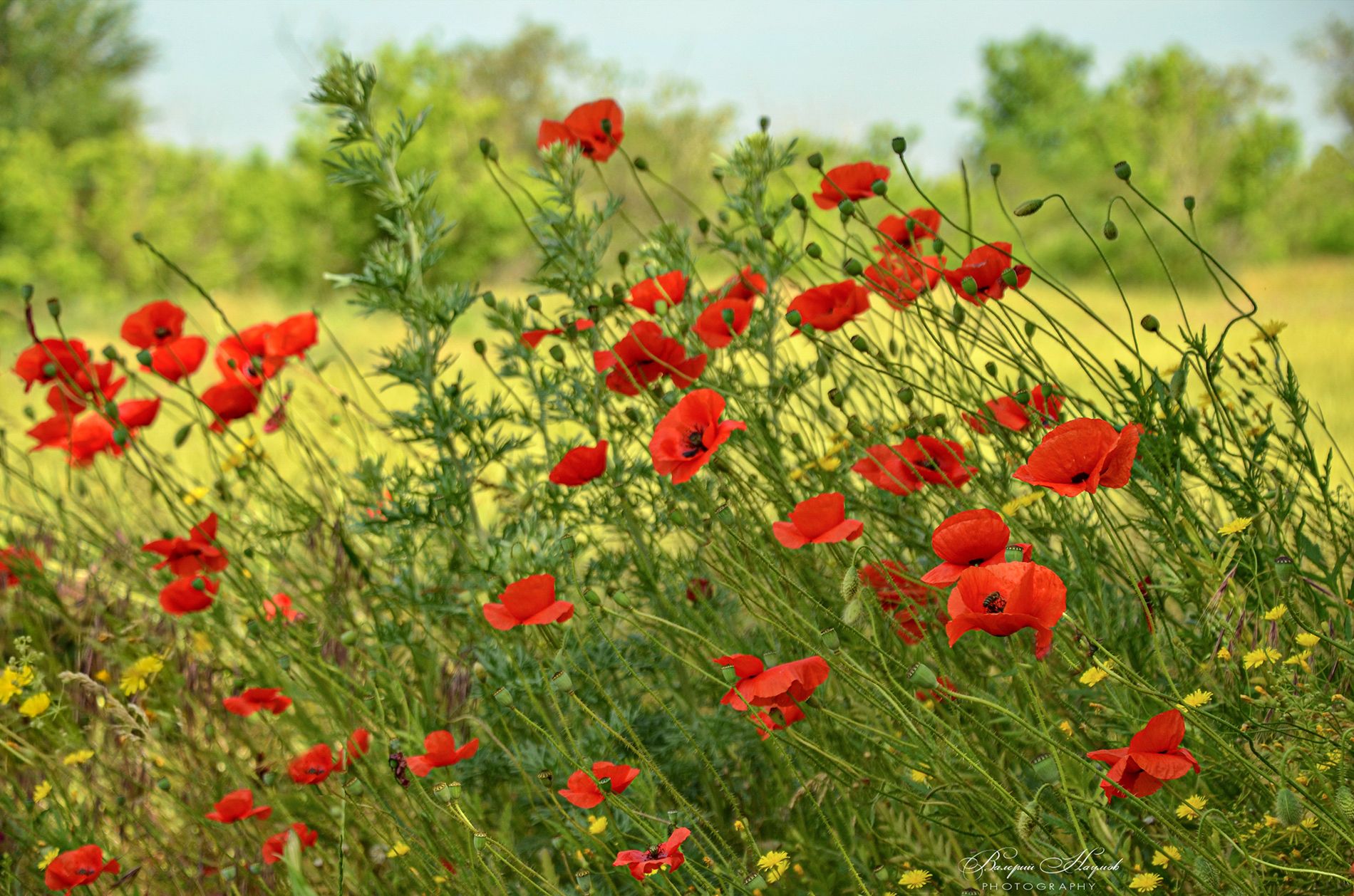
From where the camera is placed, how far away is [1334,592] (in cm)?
135

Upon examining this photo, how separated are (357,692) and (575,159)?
1026 mm

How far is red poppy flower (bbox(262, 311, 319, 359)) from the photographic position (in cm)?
200

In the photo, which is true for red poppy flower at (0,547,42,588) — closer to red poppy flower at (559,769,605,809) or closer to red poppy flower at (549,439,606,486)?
red poppy flower at (549,439,606,486)

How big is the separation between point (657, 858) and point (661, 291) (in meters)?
0.90

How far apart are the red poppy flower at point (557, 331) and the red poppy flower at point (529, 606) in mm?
512

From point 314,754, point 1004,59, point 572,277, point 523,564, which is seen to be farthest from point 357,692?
point 1004,59

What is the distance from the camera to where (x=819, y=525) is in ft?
3.86

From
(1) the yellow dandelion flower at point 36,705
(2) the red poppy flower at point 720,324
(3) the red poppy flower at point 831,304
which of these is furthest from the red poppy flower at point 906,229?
(1) the yellow dandelion flower at point 36,705

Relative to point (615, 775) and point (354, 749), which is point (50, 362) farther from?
point (615, 775)

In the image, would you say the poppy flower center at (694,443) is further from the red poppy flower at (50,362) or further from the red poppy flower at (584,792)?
the red poppy flower at (50,362)

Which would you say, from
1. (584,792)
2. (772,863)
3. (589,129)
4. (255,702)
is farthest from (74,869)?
(589,129)

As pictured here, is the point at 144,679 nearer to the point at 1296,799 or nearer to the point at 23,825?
the point at 23,825

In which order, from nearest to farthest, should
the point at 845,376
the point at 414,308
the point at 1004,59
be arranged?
the point at 414,308 < the point at 845,376 < the point at 1004,59

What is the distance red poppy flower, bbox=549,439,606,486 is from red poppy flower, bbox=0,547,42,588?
1340 millimetres
